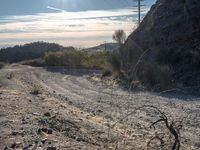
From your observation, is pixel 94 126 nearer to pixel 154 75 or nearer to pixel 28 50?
pixel 154 75

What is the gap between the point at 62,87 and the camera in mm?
35438

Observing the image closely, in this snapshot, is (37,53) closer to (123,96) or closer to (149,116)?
(123,96)

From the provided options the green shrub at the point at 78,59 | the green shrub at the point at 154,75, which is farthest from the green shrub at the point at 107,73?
the green shrub at the point at 78,59

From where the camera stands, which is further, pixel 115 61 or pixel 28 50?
pixel 28 50

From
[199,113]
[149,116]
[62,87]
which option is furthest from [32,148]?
[62,87]

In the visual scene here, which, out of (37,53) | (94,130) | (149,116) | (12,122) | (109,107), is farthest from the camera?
(37,53)

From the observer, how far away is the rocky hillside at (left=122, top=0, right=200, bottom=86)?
38.2 meters

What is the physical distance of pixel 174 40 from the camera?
1690 inches

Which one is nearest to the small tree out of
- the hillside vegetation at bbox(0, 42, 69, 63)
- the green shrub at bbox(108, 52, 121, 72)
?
the green shrub at bbox(108, 52, 121, 72)

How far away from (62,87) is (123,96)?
28.0 feet

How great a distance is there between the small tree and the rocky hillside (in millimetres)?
7004

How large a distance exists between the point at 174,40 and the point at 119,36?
574 inches

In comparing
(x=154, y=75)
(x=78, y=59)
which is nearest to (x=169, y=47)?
(x=154, y=75)

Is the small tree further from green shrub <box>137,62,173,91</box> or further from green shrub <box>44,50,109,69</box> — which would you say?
green shrub <box>137,62,173,91</box>
